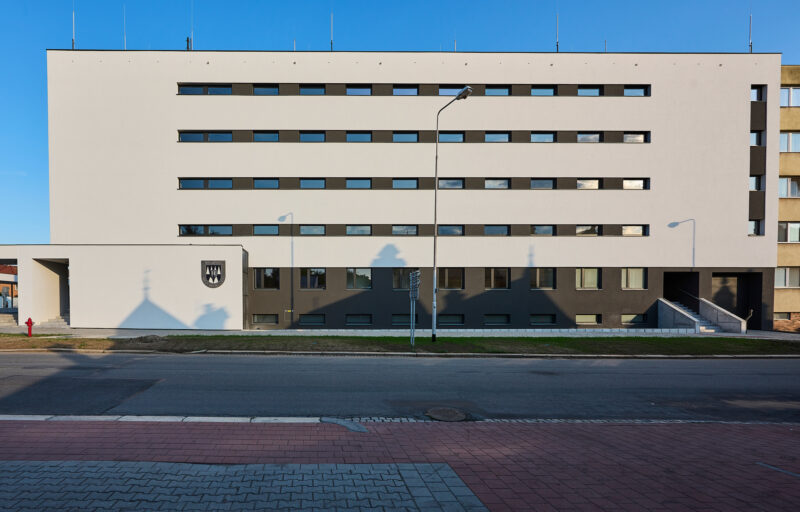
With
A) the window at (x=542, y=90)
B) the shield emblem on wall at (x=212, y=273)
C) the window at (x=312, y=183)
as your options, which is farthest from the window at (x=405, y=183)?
the shield emblem on wall at (x=212, y=273)

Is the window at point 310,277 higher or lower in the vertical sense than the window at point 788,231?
lower

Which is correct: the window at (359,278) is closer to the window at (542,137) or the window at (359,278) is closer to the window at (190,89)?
the window at (542,137)

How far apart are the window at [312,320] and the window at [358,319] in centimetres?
150

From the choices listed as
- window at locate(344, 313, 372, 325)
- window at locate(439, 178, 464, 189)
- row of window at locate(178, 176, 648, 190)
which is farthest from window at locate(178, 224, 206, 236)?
window at locate(439, 178, 464, 189)

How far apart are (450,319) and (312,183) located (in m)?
11.7

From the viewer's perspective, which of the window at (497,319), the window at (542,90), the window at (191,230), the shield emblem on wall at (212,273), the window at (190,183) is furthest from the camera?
the window at (542,90)

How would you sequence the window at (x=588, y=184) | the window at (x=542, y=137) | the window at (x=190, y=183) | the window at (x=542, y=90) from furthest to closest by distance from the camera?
1. the window at (x=542, y=90)
2. the window at (x=542, y=137)
3. the window at (x=588, y=184)
4. the window at (x=190, y=183)

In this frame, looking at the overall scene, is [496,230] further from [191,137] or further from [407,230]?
[191,137]

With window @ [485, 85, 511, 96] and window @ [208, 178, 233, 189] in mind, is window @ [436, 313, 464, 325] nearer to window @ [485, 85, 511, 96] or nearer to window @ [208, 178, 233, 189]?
window @ [485, 85, 511, 96]

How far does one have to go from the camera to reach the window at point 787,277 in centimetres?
2420

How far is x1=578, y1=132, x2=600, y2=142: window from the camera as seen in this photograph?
23.5 meters

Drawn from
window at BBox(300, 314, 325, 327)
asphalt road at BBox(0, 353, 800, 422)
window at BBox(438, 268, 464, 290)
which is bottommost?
window at BBox(300, 314, 325, 327)

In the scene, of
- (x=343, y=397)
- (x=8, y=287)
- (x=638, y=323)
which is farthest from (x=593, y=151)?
(x=8, y=287)

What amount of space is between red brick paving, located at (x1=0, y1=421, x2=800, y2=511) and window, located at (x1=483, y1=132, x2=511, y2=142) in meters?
19.3
